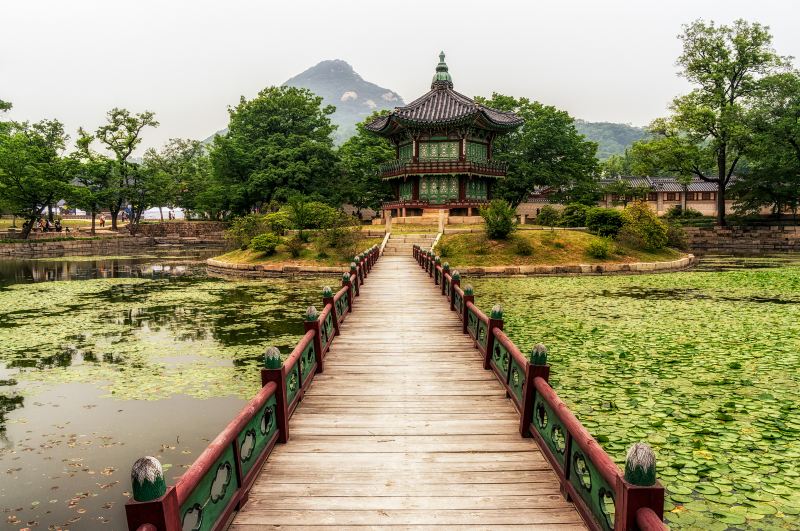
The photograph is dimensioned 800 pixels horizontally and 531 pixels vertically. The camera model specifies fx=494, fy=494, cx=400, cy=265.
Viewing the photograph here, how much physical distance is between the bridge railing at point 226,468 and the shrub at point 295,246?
70.9 feet

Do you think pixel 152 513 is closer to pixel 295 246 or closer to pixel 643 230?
pixel 295 246

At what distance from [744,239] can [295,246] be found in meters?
37.9

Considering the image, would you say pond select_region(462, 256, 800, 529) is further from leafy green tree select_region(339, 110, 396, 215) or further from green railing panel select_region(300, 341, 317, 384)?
leafy green tree select_region(339, 110, 396, 215)

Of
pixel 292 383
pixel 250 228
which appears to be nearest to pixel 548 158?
pixel 250 228

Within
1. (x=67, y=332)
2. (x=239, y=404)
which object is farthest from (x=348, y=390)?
(x=67, y=332)

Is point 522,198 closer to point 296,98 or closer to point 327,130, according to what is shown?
point 327,130

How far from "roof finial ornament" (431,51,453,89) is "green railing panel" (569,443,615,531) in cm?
4146

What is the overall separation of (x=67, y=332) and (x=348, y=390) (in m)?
10.2

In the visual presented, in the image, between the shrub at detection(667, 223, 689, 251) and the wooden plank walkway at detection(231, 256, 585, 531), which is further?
the shrub at detection(667, 223, 689, 251)

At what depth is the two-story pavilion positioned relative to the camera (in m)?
37.1

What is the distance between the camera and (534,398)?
512 cm

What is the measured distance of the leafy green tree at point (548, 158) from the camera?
40.8 metres

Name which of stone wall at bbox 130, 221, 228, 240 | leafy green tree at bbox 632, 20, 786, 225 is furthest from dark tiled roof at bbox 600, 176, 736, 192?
stone wall at bbox 130, 221, 228, 240

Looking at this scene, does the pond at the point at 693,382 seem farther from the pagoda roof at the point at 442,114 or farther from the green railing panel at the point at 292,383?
the pagoda roof at the point at 442,114
